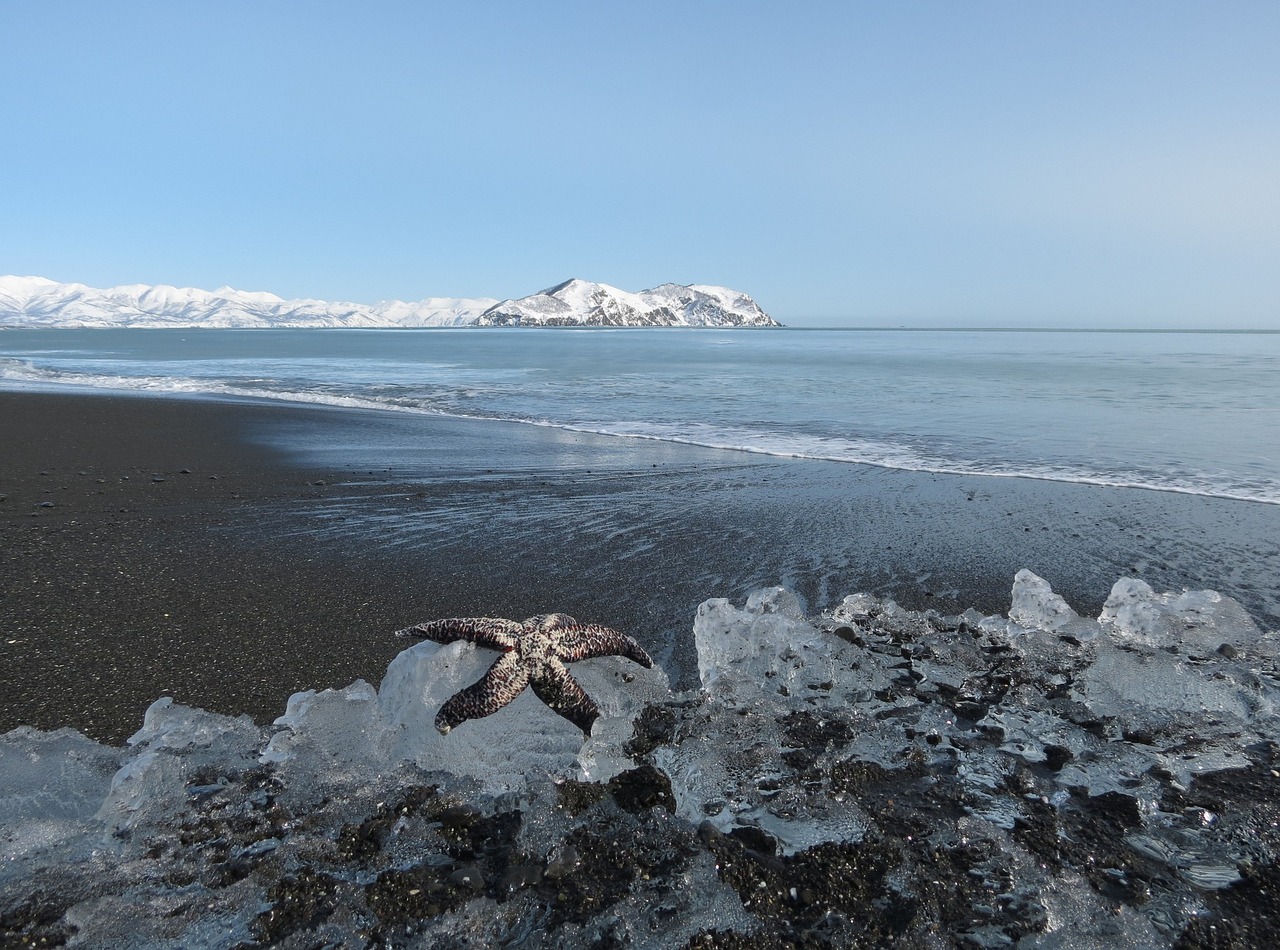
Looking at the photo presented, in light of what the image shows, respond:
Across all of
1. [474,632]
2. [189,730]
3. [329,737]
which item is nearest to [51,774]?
[189,730]

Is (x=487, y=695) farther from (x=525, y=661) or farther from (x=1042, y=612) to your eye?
(x=1042, y=612)

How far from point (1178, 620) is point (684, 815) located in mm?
4090

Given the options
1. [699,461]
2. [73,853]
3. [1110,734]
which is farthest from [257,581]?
[699,461]

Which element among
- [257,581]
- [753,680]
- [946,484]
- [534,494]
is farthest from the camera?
[946,484]

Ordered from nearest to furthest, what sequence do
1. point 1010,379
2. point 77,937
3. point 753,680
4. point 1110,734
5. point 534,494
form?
point 77,937 → point 1110,734 → point 753,680 → point 534,494 → point 1010,379

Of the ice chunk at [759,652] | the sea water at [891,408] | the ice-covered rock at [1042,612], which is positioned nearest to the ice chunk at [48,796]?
the ice chunk at [759,652]

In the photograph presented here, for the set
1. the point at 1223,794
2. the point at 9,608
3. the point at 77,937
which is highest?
the point at 9,608

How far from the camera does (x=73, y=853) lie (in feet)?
8.68

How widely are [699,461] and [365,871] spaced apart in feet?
31.1

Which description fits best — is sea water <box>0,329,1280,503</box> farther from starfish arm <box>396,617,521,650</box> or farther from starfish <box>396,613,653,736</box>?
starfish arm <box>396,617,521,650</box>

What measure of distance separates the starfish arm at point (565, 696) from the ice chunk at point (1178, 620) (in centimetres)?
382

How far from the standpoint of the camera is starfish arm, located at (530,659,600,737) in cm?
343

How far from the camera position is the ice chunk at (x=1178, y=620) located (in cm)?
484

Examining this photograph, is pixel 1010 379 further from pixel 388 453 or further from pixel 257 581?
pixel 257 581
